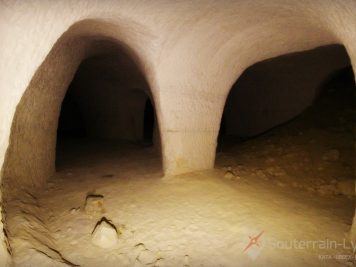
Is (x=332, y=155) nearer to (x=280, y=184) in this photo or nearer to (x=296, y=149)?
(x=296, y=149)

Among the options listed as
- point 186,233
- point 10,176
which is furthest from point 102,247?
point 10,176

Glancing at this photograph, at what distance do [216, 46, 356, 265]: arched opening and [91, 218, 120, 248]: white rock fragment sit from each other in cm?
131

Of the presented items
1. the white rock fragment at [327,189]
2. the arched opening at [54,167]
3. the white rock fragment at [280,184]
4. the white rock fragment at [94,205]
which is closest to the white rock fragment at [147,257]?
the arched opening at [54,167]

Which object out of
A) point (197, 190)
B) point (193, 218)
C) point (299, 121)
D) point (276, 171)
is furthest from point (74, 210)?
point (299, 121)

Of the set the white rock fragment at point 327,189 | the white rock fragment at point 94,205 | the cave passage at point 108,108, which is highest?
the cave passage at point 108,108

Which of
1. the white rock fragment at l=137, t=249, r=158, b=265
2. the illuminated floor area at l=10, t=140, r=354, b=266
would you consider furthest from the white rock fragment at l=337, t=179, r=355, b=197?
the white rock fragment at l=137, t=249, r=158, b=265

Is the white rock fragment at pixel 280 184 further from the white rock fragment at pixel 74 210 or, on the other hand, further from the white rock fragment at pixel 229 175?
the white rock fragment at pixel 74 210

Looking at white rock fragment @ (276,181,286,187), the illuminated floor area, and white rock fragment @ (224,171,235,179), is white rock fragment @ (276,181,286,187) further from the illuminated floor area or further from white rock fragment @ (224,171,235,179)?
white rock fragment @ (224,171,235,179)

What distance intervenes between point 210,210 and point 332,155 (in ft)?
8.98

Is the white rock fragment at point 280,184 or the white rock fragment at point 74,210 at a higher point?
the white rock fragment at point 280,184

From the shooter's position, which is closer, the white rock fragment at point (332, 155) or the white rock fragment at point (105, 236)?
the white rock fragment at point (105, 236)

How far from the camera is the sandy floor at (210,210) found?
2.09 metres

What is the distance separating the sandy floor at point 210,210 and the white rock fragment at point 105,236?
0.05 metres

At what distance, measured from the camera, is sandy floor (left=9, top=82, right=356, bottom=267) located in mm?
2090
